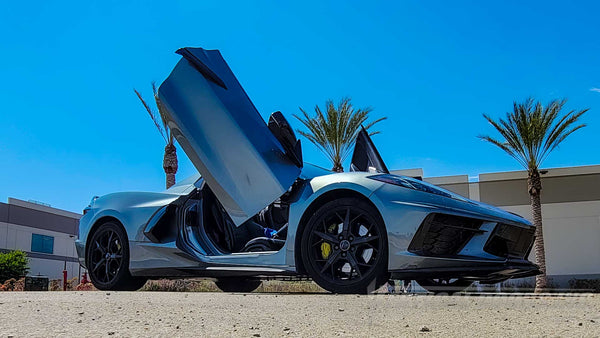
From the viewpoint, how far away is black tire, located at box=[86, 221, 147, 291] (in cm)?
686

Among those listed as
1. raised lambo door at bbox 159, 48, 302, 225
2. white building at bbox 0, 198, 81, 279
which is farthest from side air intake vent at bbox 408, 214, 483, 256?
white building at bbox 0, 198, 81, 279

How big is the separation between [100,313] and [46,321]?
36 centimetres

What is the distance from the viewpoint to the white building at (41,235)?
41.2 metres

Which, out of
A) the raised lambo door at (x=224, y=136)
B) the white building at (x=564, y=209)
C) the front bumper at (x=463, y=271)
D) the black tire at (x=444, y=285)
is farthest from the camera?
the white building at (x=564, y=209)

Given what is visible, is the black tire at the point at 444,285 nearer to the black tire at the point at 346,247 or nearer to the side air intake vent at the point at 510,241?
the side air intake vent at the point at 510,241

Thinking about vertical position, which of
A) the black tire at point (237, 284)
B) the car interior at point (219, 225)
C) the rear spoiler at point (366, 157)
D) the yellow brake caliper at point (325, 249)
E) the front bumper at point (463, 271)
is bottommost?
the black tire at point (237, 284)

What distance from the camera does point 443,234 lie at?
4848mm

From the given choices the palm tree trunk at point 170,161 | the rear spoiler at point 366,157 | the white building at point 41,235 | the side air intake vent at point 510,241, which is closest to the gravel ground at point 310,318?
the side air intake vent at point 510,241

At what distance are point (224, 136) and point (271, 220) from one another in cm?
121

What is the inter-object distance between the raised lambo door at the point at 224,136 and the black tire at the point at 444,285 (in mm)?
1945

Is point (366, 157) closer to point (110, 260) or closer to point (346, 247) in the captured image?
point (346, 247)

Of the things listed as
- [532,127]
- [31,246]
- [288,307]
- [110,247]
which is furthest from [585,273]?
[31,246]

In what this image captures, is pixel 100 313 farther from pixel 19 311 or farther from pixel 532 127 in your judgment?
pixel 532 127

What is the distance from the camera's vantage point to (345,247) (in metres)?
5.01
